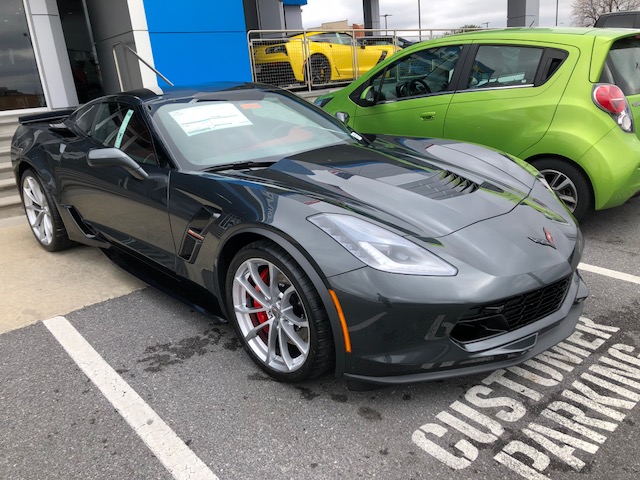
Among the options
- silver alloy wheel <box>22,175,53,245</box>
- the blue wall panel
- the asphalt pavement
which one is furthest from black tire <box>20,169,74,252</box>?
the blue wall panel

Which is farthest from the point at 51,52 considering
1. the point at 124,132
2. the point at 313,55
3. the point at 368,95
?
the point at 124,132

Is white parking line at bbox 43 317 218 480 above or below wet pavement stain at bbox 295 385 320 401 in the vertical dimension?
above

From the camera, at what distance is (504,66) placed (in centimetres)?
445

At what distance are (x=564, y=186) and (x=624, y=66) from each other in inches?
42.3

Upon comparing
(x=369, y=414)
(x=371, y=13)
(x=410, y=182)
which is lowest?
(x=369, y=414)

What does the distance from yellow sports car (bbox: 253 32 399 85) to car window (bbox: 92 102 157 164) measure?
7.08m

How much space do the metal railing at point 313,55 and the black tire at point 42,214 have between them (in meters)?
6.26

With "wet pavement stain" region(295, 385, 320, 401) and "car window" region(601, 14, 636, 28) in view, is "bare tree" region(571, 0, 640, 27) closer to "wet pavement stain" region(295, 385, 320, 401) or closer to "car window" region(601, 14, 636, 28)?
"car window" region(601, 14, 636, 28)

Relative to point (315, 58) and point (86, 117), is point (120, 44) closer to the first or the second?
point (315, 58)

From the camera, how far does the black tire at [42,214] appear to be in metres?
4.14

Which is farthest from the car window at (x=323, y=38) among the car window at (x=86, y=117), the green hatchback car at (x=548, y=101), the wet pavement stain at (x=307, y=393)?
the wet pavement stain at (x=307, y=393)

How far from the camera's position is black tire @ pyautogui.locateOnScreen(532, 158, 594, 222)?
13.2 feet

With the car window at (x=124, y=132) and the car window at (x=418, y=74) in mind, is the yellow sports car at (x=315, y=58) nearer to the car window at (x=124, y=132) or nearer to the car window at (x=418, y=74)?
the car window at (x=418, y=74)

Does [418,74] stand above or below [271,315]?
above
